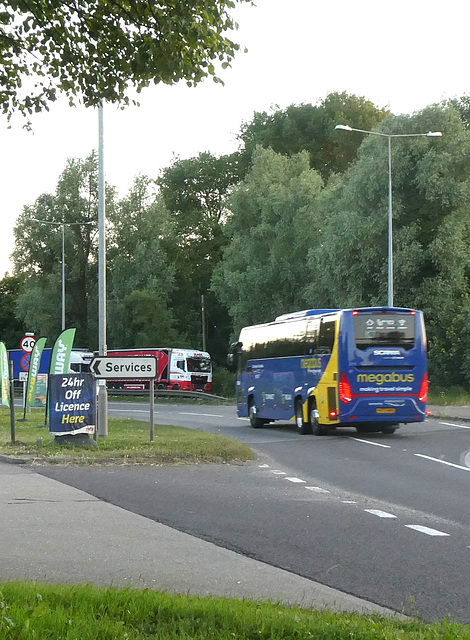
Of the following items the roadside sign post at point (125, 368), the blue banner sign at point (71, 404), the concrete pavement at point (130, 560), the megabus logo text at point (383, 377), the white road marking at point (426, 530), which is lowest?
the white road marking at point (426, 530)

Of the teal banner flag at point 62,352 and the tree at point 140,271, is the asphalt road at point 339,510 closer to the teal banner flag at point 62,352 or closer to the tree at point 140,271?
the teal banner flag at point 62,352

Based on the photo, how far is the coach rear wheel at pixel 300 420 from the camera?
25.1 m

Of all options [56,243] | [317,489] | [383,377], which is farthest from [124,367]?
[56,243]

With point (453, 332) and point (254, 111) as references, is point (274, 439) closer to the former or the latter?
point (453, 332)

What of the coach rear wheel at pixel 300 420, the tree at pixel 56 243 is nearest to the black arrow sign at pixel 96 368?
the coach rear wheel at pixel 300 420

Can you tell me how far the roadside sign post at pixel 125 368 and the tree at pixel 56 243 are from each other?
47992 millimetres

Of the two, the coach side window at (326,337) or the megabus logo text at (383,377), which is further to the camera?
the coach side window at (326,337)

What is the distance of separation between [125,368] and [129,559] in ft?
38.7

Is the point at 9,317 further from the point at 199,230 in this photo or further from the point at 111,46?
the point at 111,46

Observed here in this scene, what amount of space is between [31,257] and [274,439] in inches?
1904

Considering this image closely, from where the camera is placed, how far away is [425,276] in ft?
146

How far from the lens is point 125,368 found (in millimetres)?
19250

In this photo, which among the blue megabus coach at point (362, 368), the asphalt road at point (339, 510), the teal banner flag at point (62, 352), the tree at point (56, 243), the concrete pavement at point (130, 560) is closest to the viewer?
the concrete pavement at point (130, 560)

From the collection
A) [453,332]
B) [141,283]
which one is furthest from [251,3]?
[141,283]
